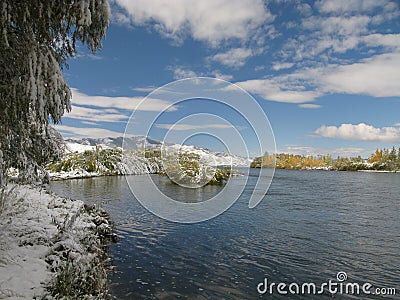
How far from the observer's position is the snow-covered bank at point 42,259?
749 centimetres

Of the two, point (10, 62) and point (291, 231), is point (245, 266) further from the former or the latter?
point (10, 62)

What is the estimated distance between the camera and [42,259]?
29.8 ft

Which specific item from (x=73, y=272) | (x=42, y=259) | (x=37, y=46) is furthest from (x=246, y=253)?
(x=37, y=46)

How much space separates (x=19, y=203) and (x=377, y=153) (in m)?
210

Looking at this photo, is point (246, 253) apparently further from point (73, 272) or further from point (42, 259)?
point (42, 259)

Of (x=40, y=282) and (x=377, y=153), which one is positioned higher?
(x=377, y=153)

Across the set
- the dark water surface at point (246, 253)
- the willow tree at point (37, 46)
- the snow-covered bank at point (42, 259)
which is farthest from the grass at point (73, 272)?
the willow tree at point (37, 46)

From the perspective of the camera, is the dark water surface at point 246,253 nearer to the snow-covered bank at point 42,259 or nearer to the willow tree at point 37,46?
the snow-covered bank at point 42,259

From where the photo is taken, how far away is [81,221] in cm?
1563

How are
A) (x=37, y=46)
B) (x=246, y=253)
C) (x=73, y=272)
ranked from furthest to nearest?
1. (x=246, y=253)
2. (x=73, y=272)
3. (x=37, y=46)

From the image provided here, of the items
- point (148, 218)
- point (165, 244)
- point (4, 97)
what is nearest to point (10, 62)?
point (4, 97)

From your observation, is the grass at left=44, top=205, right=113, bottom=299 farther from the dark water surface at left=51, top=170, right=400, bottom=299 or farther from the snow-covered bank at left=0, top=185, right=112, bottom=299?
the dark water surface at left=51, top=170, right=400, bottom=299

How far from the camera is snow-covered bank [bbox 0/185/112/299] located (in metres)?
7.49

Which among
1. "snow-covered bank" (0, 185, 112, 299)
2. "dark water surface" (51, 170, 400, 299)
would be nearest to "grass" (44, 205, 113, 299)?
"snow-covered bank" (0, 185, 112, 299)
